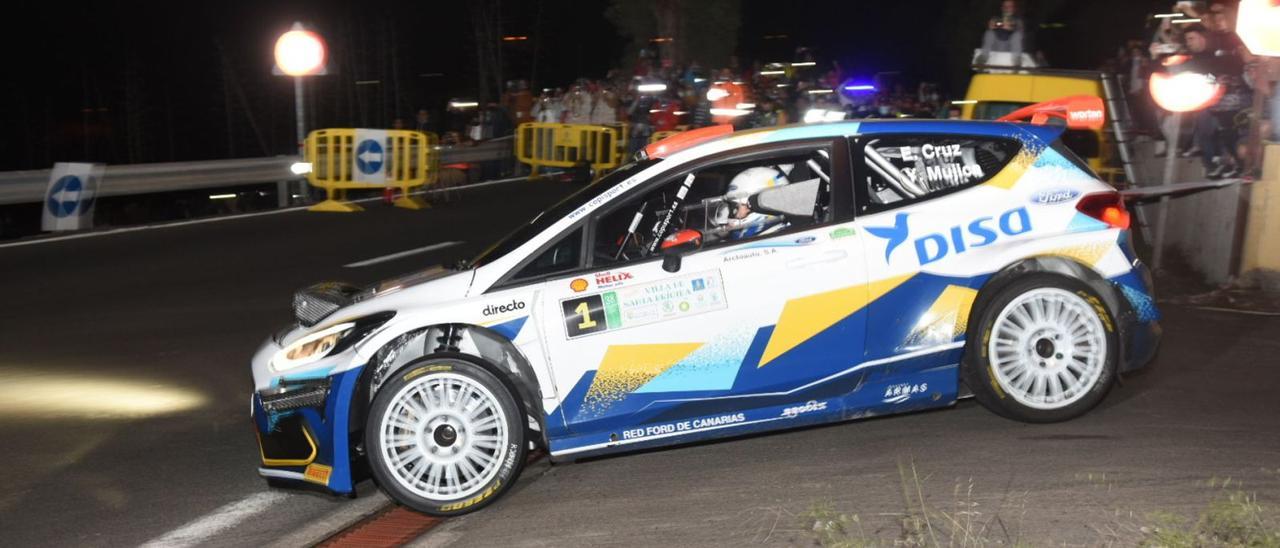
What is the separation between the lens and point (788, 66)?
3020 centimetres

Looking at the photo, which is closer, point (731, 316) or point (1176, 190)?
point (731, 316)

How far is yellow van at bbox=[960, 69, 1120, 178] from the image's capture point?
13461 millimetres

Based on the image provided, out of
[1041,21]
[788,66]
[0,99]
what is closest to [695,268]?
[788,66]

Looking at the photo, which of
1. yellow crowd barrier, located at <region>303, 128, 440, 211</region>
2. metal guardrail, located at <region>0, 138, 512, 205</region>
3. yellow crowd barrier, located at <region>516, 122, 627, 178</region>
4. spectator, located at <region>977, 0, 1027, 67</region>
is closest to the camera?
spectator, located at <region>977, 0, 1027, 67</region>

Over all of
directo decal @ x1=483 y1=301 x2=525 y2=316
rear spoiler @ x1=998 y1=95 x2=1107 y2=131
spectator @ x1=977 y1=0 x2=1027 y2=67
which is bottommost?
directo decal @ x1=483 y1=301 x2=525 y2=316

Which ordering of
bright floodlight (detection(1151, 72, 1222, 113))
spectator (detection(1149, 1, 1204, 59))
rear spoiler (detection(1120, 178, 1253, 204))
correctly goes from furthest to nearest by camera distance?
spectator (detection(1149, 1, 1204, 59)), bright floodlight (detection(1151, 72, 1222, 113)), rear spoiler (detection(1120, 178, 1253, 204))

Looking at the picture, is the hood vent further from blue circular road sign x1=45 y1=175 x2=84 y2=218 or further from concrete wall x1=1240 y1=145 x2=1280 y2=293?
blue circular road sign x1=45 y1=175 x2=84 y2=218

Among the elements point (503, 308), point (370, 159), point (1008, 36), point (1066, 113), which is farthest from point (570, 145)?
point (503, 308)

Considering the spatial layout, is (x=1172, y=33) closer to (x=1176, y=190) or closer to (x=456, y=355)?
(x=1176, y=190)

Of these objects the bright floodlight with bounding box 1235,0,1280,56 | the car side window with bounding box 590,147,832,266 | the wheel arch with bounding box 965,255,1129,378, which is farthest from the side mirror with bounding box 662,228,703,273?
the bright floodlight with bounding box 1235,0,1280,56

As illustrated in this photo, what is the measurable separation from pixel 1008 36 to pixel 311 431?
12.1m

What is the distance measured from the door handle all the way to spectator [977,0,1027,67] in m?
10.3

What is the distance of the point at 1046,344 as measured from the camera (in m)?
6.46

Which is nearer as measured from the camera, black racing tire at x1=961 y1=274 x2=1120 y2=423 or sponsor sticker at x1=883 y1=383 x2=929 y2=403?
sponsor sticker at x1=883 y1=383 x2=929 y2=403
